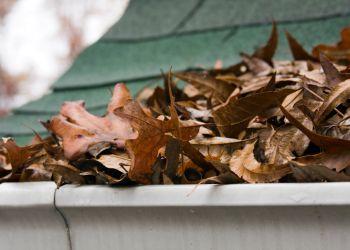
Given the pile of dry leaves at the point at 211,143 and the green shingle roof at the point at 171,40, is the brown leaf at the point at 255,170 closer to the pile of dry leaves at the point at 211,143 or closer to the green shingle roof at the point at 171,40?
the pile of dry leaves at the point at 211,143

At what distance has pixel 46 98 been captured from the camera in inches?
81.8

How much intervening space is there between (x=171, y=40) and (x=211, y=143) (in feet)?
4.34

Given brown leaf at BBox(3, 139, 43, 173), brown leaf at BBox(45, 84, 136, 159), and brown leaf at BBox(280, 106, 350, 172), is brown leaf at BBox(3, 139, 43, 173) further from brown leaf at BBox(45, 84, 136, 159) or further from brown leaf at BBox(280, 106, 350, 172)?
brown leaf at BBox(280, 106, 350, 172)

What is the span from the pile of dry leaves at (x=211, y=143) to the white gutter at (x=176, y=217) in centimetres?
4

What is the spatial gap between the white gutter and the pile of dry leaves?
0.14 feet

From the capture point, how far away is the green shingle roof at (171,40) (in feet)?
5.86

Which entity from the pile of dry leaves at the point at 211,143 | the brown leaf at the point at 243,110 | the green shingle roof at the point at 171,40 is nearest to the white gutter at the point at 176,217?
the pile of dry leaves at the point at 211,143

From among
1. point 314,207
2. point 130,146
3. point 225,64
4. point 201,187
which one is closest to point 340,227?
point 314,207

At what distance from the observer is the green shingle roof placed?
5.86 feet

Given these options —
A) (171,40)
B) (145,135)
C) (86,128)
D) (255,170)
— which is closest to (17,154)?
(86,128)

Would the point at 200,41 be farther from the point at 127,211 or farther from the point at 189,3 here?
the point at 127,211

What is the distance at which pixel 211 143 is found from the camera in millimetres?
709

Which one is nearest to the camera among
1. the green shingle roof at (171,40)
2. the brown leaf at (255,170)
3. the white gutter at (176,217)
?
the white gutter at (176,217)

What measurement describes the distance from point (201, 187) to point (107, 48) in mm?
1638
